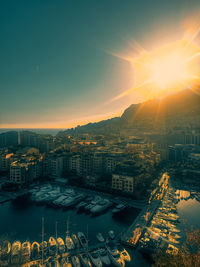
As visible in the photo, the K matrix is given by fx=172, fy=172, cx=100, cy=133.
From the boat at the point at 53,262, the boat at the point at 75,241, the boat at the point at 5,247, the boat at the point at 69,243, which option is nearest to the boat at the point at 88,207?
the boat at the point at 75,241

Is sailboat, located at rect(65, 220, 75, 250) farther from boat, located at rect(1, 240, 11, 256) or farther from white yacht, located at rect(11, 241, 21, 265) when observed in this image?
boat, located at rect(1, 240, 11, 256)

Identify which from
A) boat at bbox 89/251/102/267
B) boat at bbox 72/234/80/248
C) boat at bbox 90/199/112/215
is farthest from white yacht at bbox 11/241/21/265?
boat at bbox 90/199/112/215

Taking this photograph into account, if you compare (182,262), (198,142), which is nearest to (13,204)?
(182,262)

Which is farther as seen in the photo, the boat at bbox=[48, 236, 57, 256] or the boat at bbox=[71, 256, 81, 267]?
the boat at bbox=[48, 236, 57, 256]

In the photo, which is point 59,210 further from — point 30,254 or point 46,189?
point 30,254

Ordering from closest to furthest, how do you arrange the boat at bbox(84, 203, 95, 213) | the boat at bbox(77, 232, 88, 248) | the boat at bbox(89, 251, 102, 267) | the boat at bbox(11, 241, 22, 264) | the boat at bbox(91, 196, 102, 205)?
the boat at bbox(89, 251, 102, 267) < the boat at bbox(11, 241, 22, 264) < the boat at bbox(77, 232, 88, 248) < the boat at bbox(84, 203, 95, 213) < the boat at bbox(91, 196, 102, 205)

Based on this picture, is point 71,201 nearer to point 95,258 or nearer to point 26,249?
point 26,249
